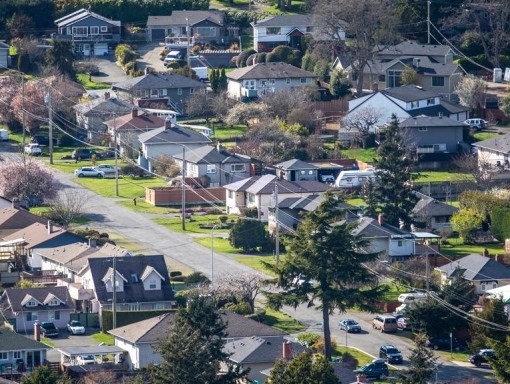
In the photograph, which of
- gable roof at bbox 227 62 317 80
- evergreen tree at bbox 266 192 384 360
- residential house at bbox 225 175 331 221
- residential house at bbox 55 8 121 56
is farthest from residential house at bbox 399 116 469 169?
evergreen tree at bbox 266 192 384 360

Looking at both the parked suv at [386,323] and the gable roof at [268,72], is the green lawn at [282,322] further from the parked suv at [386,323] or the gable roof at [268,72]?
the gable roof at [268,72]

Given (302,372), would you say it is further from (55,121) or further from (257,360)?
(55,121)

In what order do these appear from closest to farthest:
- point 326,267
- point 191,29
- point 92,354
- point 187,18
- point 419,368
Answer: point 419,368 → point 92,354 → point 326,267 → point 191,29 → point 187,18

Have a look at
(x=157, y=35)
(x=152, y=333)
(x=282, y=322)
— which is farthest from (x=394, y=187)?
(x=157, y=35)

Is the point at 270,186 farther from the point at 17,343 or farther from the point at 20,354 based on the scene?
the point at 20,354

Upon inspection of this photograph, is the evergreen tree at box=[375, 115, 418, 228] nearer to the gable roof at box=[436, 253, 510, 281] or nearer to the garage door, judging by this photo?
the gable roof at box=[436, 253, 510, 281]

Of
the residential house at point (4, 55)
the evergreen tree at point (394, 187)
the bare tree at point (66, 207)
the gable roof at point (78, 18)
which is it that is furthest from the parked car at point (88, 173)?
the gable roof at point (78, 18)

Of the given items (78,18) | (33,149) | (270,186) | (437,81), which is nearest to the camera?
(270,186)
